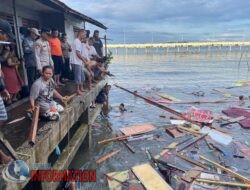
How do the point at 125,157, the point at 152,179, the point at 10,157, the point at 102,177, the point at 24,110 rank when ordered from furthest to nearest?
the point at 125,157 → the point at 102,177 → the point at 152,179 → the point at 24,110 → the point at 10,157

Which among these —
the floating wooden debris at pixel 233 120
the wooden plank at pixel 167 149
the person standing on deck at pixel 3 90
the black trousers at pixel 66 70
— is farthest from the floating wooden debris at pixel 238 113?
the person standing on deck at pixel 3 90

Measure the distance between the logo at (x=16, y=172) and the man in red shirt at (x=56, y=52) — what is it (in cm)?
699

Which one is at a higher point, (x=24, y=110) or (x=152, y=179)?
(x=24, y=110)

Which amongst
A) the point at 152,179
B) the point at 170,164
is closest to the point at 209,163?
the point at 170,164

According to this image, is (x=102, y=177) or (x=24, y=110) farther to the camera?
(x=102, y=177)

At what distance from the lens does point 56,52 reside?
10.9 metres

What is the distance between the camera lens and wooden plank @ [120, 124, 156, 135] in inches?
502

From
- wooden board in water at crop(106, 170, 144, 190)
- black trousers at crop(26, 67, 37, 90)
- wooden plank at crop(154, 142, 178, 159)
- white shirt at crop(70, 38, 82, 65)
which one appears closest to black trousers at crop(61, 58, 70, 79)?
white shirt at crop(70, 38, 82, 65)

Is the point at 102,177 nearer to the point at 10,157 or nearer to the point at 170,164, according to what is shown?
the point at 170,164

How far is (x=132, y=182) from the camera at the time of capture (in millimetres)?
8164

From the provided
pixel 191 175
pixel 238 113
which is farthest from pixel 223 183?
Answer: pixel 238 113

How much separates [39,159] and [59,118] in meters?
1.56

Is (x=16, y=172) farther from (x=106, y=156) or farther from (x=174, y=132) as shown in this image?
(x=174, y=132)

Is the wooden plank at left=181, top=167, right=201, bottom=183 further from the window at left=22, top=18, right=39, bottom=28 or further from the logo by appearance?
the window at left=22, top=18, right=39, bottom=28
